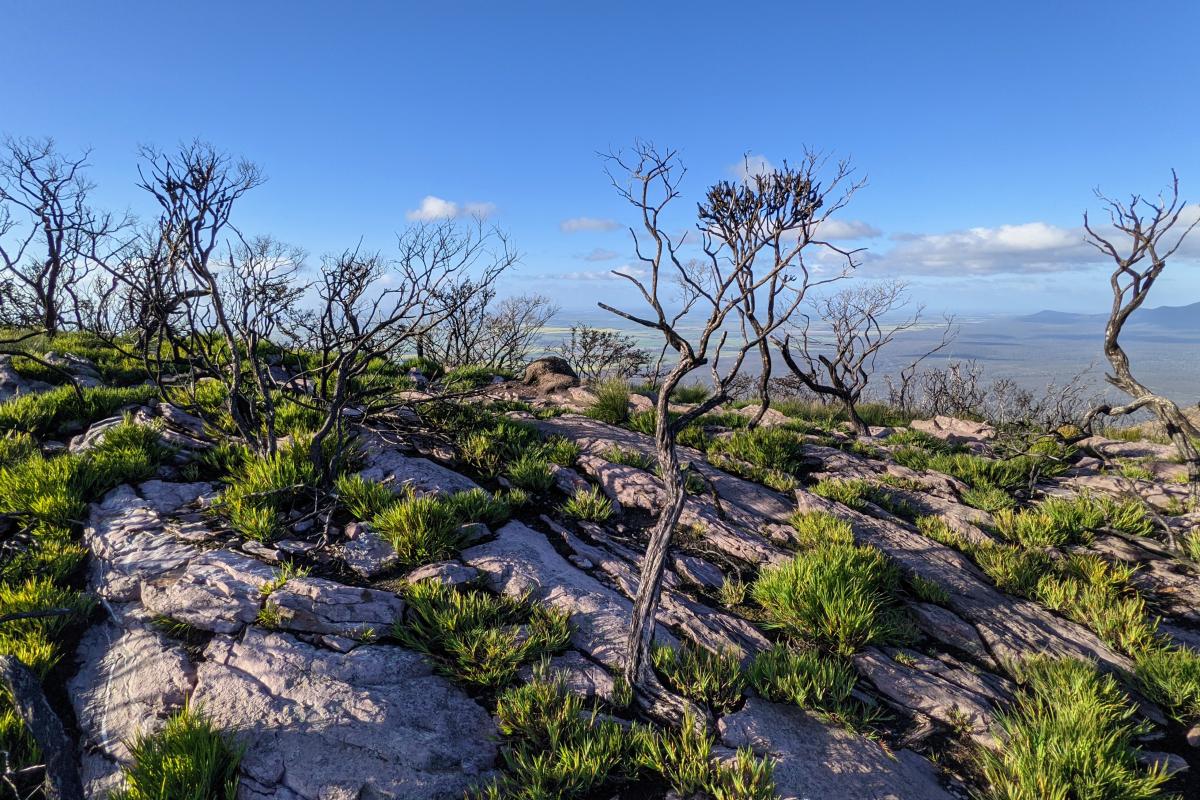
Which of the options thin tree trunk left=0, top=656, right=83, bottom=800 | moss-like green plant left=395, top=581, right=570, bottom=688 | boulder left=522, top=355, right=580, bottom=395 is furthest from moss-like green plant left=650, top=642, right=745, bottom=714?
boulder left=522, top=355, right=580, bottom=395

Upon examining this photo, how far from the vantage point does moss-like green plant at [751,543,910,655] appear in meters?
4.57

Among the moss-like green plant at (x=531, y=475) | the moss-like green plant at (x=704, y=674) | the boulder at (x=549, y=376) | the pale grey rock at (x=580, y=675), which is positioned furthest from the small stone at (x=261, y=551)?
the boulder at (x=549, y=376)

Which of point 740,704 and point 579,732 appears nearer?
point 579,732

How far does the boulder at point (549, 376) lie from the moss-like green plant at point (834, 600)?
329 inches

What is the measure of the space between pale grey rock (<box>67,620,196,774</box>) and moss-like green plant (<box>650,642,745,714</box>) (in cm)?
347

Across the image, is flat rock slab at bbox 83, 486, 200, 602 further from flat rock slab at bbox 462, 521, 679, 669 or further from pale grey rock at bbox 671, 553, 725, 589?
pale grey rock at bbox 671, 553, 725, 589

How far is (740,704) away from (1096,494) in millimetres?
8420

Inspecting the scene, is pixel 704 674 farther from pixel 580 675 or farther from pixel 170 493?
pixel 170 493

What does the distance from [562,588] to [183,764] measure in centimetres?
285

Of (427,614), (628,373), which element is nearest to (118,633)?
(427,614)

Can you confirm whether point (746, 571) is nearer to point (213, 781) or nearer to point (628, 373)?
point (213, 781)

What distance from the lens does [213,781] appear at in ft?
9.92

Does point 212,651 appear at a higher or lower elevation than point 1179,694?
higher

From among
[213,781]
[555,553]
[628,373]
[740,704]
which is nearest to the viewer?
[213,781]
